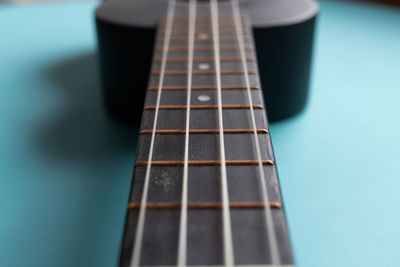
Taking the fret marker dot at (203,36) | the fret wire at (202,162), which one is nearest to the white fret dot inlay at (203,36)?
the fret marker dot at (203,36)

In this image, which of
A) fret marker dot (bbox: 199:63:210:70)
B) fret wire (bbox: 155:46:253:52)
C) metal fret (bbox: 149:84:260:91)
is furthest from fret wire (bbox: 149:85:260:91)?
fret wire (bbox: 155:46:253:52)

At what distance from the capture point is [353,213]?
115 centimetres

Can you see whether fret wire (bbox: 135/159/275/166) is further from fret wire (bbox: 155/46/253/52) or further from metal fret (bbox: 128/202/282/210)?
fret wire (bbox: 155/46/253/52)

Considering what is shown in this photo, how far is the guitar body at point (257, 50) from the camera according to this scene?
1466mm

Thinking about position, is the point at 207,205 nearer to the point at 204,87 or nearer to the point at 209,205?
the point at 209,205

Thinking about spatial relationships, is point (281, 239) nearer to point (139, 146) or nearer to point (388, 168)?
point (139, 146)

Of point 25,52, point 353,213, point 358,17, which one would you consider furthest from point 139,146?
point 358,17

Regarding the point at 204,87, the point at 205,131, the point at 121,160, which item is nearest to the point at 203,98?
the point at 204,87

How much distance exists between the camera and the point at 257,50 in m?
1.47

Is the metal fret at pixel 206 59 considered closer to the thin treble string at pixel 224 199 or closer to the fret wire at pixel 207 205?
the thin treble string at pixel 224 199

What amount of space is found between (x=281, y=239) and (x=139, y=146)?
32 centimetres

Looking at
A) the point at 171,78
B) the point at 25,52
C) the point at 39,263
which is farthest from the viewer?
the point at 25,52

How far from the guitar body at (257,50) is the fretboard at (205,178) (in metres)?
0.31

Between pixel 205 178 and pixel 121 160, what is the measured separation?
2.36 feet
